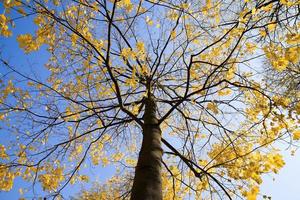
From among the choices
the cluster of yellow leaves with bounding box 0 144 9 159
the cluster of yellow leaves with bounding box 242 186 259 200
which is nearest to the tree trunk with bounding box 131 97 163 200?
the cluster of yellow leaves with bounding box 242 186 259 200

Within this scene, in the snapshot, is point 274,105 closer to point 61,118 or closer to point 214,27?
point 214,27

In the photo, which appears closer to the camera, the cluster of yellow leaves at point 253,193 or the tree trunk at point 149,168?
the tree trunk at point 149,168

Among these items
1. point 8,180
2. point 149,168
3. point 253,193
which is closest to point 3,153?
point 8,180

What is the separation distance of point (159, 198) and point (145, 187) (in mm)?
169

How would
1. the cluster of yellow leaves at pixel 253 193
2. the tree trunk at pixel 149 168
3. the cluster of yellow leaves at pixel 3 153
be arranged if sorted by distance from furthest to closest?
the cluster of yellow leaves at pixel 3 153 < the cluster of yellow leaves at pixel 253 193 < the tree trunk at pixel 149 168

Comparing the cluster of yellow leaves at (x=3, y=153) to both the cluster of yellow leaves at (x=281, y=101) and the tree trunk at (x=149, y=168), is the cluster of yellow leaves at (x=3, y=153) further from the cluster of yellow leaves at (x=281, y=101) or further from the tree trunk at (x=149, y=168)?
the cluster of yellow leaves at (x=281, y=101)

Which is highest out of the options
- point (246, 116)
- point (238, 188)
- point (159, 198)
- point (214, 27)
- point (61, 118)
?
point (214, 27)

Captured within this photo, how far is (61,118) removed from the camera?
471cm

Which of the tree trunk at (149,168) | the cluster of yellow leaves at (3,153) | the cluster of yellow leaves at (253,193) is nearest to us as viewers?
the tree trunk at (149,168)

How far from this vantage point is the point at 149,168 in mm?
3002

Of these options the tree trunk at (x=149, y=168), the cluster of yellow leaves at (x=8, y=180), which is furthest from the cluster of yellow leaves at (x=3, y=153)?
the tree trunk at (x=149, y=168)

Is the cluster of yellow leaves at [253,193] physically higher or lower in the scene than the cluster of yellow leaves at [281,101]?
lower

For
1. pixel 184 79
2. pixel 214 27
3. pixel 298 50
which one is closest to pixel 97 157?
pixel 184 79

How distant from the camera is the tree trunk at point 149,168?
2.64 m
